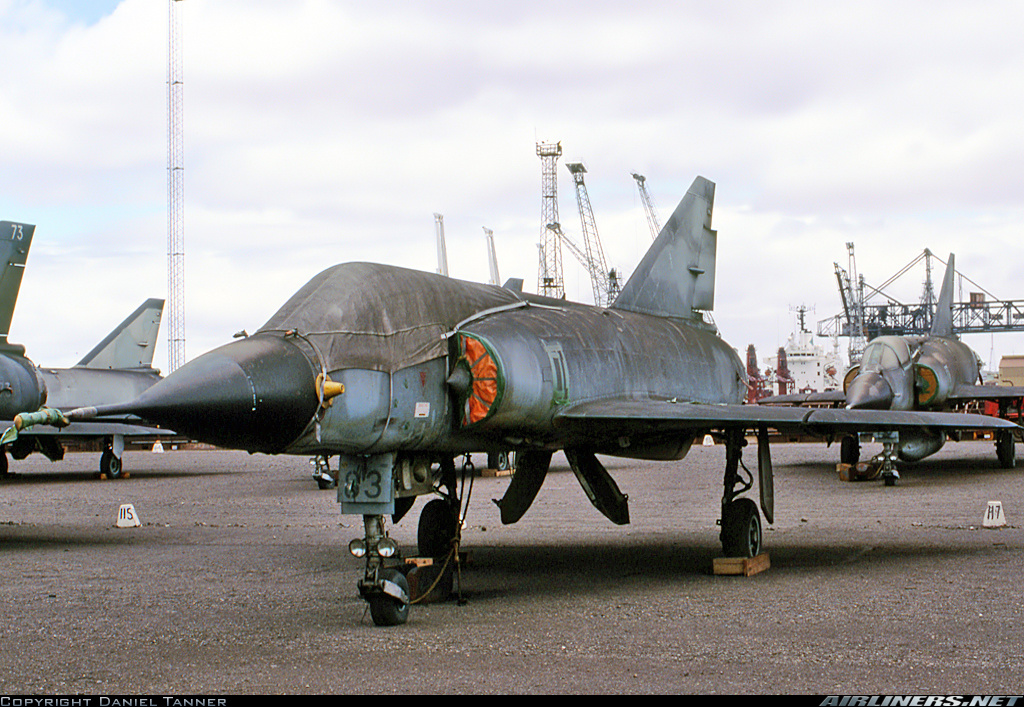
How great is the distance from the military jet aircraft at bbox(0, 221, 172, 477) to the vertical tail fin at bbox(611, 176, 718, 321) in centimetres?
957

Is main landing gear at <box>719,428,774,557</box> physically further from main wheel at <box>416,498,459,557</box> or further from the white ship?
the white ship

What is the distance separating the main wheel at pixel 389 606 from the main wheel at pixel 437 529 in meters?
2.57

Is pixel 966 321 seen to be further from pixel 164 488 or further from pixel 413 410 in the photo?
pixel 413 410

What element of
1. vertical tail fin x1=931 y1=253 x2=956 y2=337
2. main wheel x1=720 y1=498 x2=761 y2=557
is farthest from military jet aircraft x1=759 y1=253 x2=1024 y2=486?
main wheel x1=720 y1=498 x2=761 y2=557

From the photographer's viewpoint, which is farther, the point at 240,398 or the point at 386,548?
the point at 386,548

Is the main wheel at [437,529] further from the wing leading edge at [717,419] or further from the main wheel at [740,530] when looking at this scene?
the main wheel at [740,530]

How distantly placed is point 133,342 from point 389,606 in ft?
86.7

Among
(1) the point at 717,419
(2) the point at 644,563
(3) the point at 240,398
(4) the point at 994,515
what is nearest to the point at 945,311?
(4) the point at 994,515

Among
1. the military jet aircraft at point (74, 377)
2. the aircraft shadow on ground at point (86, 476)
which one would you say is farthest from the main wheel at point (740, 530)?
the aircraft shadow on ground at point (86, 476)

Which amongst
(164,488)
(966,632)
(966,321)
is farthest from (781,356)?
(966,632)

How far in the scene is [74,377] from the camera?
28391 mm

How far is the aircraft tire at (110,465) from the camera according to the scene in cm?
2708

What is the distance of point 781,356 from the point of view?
9581cm

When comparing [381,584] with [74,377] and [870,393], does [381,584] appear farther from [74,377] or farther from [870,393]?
[74,377]
